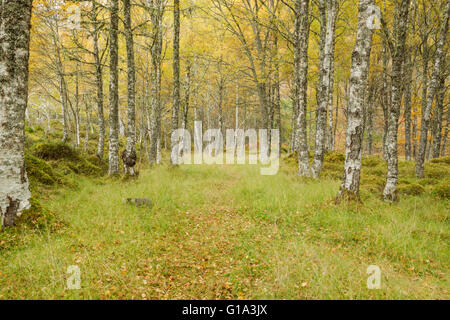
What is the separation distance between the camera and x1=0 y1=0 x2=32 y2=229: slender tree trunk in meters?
4.43

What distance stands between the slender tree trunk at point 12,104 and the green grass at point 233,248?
0.62 meters

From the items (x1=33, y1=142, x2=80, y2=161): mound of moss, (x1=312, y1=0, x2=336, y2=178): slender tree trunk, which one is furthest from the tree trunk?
(x1=33, y1=142, x2=80, y2=161): mound of moss

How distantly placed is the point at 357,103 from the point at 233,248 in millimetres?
Answer: 5097

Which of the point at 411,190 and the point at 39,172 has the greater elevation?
the point at 39,172

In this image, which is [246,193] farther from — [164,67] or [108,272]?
[164,67]

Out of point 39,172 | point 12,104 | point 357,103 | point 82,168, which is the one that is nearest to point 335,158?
point 357,103

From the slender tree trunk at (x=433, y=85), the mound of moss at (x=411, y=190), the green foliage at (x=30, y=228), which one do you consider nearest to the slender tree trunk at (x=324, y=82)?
the mound of moss at (x=411, y=190)

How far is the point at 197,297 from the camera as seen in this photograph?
3.43 metres

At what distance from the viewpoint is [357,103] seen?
20.3 ft

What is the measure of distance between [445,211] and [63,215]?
969cm

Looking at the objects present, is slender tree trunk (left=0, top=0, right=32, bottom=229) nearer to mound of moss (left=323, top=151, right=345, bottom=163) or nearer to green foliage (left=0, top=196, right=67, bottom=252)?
green foliage (left=0, top=196, right=67, bottom=252)

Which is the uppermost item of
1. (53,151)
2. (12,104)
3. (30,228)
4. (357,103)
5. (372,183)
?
(357,103)

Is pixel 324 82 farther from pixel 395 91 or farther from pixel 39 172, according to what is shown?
pixel 39 172
